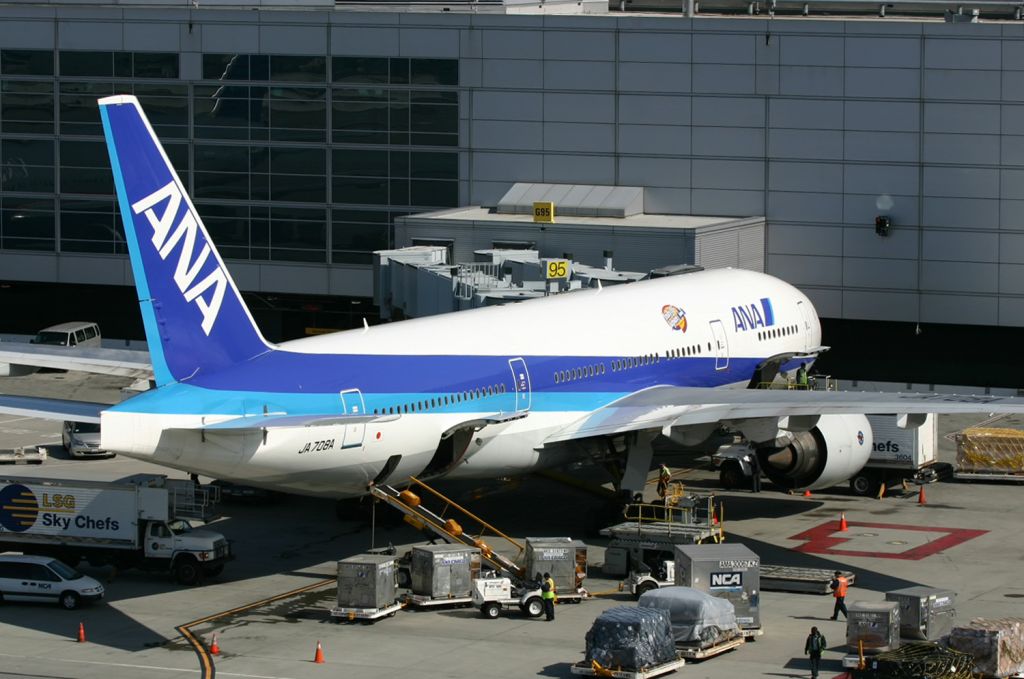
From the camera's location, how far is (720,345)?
53.6 meters

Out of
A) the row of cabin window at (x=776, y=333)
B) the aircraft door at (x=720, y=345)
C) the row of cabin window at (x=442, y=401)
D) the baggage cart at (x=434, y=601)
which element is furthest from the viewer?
the row of cabin window at (x=776, y=333)

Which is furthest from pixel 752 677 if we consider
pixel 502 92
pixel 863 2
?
pixel 863 2

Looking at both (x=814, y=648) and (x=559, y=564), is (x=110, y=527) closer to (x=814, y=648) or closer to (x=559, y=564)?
(x=559, y=564)

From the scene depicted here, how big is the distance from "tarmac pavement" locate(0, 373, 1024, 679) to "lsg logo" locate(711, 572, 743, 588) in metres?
1.23

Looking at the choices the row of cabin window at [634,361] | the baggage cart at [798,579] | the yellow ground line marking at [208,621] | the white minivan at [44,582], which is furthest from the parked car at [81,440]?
the baggage cart at [798,579]

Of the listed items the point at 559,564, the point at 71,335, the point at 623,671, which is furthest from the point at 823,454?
the point at 71,335

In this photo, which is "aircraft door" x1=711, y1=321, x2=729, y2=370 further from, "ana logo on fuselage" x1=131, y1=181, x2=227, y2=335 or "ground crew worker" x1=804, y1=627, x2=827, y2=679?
"ground crew worker" x1=804, y1=627, x2=827, y2=679

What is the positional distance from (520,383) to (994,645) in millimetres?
16014

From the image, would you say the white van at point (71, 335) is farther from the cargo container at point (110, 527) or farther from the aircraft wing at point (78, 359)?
the cargo container at point (110, 527)

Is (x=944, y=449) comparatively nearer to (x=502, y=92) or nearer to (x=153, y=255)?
(x=502, y=92)

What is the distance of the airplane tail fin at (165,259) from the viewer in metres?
37.0

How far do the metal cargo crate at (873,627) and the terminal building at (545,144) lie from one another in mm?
32675

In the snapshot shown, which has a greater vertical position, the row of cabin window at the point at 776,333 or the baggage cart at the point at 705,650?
the row of cabin window at the point at 776,333

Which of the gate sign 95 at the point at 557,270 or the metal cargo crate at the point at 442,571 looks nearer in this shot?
the metal cargo crate at the point at 442,571
